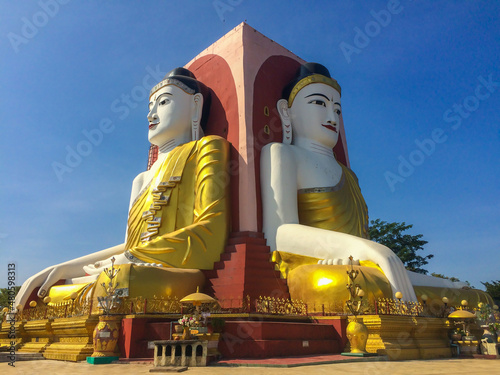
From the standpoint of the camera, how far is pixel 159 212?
11.2 meters

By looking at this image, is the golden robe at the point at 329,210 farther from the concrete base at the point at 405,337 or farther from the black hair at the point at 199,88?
the black hair at the point at 199,88

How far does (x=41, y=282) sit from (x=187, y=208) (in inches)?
158

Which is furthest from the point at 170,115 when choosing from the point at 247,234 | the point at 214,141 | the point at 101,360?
the point at 101,360

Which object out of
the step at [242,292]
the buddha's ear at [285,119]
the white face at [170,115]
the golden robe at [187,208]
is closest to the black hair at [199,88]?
the white face at [170,115]

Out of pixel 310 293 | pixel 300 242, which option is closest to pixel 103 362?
pixel 310 293

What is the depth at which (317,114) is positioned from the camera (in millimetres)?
12227

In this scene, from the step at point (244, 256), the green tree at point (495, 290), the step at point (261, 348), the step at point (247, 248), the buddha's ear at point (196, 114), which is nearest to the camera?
the step at point (261, 348)

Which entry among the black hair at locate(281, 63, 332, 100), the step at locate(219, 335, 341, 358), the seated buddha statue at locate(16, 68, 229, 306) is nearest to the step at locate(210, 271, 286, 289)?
the seated buddha statue at locate(16, 68, 229, 306)

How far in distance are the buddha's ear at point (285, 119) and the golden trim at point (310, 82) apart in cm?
17

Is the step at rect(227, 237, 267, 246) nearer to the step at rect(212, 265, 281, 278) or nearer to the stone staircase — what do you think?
the stone staircase

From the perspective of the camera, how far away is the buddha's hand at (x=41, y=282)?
10781mm

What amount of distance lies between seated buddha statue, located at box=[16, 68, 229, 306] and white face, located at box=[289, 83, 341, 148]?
228 centimetres

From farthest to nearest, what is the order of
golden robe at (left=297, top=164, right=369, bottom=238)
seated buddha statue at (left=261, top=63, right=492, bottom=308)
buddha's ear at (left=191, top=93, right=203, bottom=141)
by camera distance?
buddha's ear at (left=191, top=93, right=203, bottom=141) → golden robe at (left=297, top=164, right=369, bottom=238) → seated buddha statue at (left=261, top=63, right=492, bottom=308)

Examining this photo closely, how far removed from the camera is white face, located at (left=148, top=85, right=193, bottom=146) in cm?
1246
